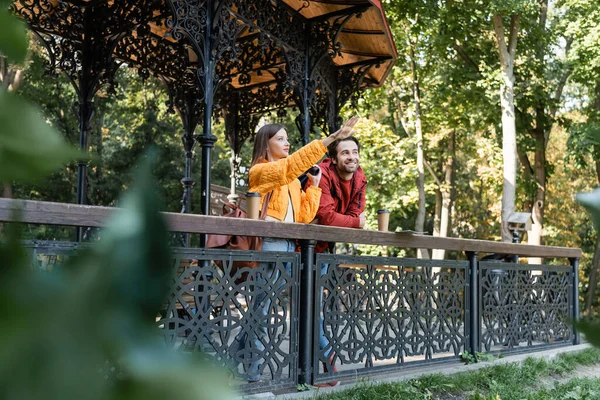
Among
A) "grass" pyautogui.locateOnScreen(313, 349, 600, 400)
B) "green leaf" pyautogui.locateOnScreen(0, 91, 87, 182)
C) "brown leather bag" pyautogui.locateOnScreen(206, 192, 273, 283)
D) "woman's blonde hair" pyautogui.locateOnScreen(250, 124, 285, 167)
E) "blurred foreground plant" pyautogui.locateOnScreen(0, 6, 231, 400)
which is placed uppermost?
"woman's blonde hair" pyautogui.locateOnScreen(250, 124, 285, 167)

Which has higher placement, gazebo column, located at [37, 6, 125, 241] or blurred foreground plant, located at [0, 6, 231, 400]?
gazebo column, located at [37, 6, 125, 241]

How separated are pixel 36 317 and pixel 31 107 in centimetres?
6

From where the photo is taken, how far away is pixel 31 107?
175mm

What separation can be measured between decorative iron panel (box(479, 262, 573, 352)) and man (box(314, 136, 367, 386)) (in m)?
1.65

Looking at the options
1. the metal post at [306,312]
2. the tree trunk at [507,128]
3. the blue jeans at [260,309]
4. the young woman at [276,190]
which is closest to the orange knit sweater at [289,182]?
the young woman at [276,190]

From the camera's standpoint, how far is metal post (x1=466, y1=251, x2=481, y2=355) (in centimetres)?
572

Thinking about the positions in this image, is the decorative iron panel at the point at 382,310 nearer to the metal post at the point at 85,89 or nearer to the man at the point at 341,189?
the man at the point at 341,189

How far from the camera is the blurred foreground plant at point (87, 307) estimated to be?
0.49 feet

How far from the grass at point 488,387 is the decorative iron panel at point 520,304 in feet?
1.59

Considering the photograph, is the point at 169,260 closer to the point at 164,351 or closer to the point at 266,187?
the point at 164,351

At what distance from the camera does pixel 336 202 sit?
5.08 metres

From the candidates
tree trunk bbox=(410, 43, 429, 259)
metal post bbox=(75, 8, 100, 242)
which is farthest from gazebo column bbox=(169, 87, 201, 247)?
tree trunk bbox=(410, 43, 429, 259)

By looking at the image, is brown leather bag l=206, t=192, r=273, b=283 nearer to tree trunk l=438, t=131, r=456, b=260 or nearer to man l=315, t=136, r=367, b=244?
man l=315, t=136, r=367, b=244

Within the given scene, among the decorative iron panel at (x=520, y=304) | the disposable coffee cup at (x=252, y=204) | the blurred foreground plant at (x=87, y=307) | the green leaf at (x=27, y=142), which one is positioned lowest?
the decorative iron panel at (x=520, y=304)
